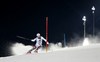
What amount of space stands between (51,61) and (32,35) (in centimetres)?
3187

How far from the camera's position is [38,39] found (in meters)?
12.2

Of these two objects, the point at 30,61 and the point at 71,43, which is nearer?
the point at 30,61

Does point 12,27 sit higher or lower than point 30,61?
higher

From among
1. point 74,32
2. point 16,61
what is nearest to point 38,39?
point 16,61

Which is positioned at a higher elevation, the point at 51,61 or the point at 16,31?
the point at 16,31

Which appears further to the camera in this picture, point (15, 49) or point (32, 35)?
point (32, 35)

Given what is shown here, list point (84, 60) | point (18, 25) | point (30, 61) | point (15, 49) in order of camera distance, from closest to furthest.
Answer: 1. point (84, 60)
2. point (30, 61)
3. point (15, 49)
4. point (18, 25)

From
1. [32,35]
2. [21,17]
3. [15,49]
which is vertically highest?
[21,17]

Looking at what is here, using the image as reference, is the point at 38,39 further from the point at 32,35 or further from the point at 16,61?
the point at 32,35

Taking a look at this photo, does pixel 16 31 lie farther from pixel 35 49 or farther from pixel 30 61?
pixel 30 61

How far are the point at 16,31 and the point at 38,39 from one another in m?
23.2

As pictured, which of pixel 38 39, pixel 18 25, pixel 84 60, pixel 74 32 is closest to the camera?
pixel 84 60

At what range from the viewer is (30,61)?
3689 mm

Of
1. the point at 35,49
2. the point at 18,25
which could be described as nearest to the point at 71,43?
the point at 18,25
